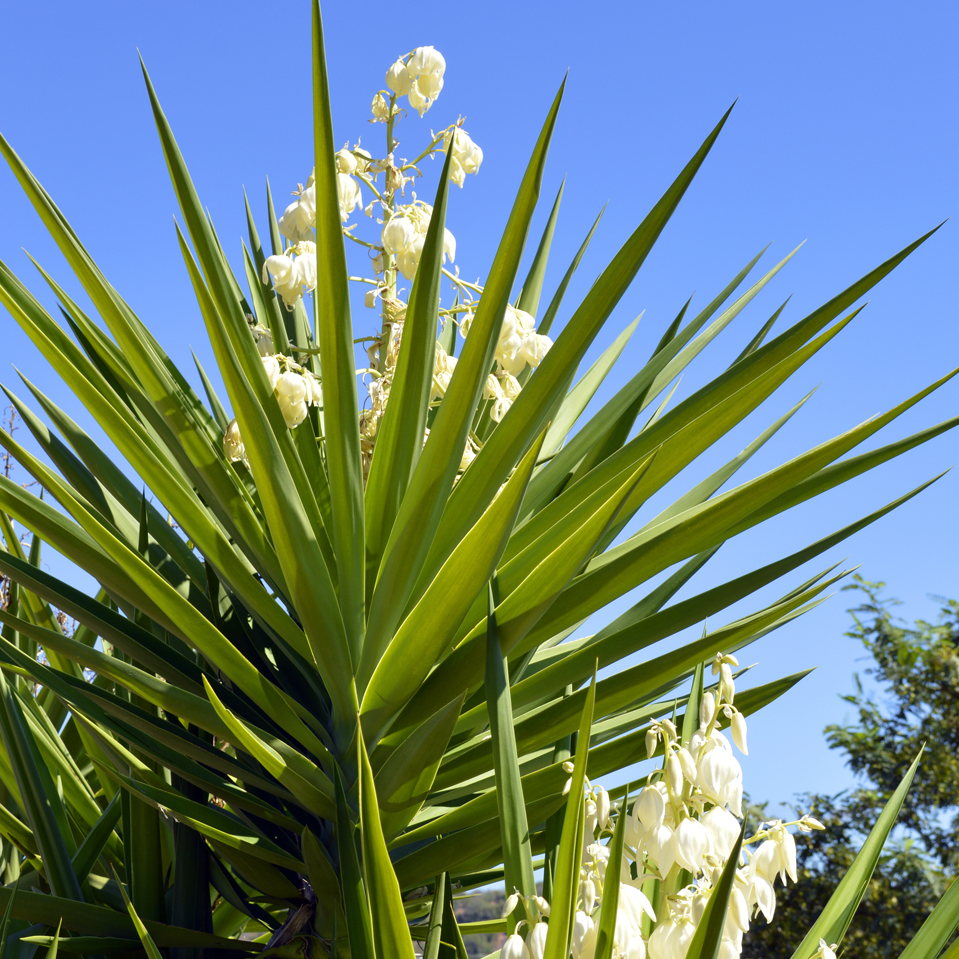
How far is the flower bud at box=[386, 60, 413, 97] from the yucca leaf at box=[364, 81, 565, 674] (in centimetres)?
69

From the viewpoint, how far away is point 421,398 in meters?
1.20

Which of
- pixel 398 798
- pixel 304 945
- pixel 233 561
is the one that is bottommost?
pixel 304 945

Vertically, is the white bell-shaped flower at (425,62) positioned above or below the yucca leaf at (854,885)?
above

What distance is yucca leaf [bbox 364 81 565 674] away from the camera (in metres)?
1.03

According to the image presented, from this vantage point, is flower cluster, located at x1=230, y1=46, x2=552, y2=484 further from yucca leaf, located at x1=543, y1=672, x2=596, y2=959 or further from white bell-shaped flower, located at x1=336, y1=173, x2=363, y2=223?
yucca leaf, located at x1=543, y1=672, x2=596, y2=959

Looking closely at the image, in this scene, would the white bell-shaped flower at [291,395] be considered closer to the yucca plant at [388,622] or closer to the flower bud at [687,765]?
the yucca plant at [388,622]

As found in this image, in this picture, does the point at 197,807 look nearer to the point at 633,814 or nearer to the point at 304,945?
the point at 304,945

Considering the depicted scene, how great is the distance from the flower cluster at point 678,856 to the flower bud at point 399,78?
3.94 ft

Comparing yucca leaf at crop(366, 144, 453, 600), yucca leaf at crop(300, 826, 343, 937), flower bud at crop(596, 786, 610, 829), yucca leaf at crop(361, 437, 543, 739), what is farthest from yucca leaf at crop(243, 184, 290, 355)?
flower bud at crop(596, 786, 610, 829)

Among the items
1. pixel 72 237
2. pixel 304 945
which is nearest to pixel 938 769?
pixel 304 945

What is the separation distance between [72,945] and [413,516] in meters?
0.70

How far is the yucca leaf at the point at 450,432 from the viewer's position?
1.03 metres

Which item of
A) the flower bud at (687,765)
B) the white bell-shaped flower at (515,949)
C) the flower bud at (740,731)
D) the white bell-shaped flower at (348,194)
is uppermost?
the white bell-shaped flower at (348,194)

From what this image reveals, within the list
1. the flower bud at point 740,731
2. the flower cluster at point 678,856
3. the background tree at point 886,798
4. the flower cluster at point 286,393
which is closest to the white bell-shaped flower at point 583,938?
the flower cluster at point 678,856
